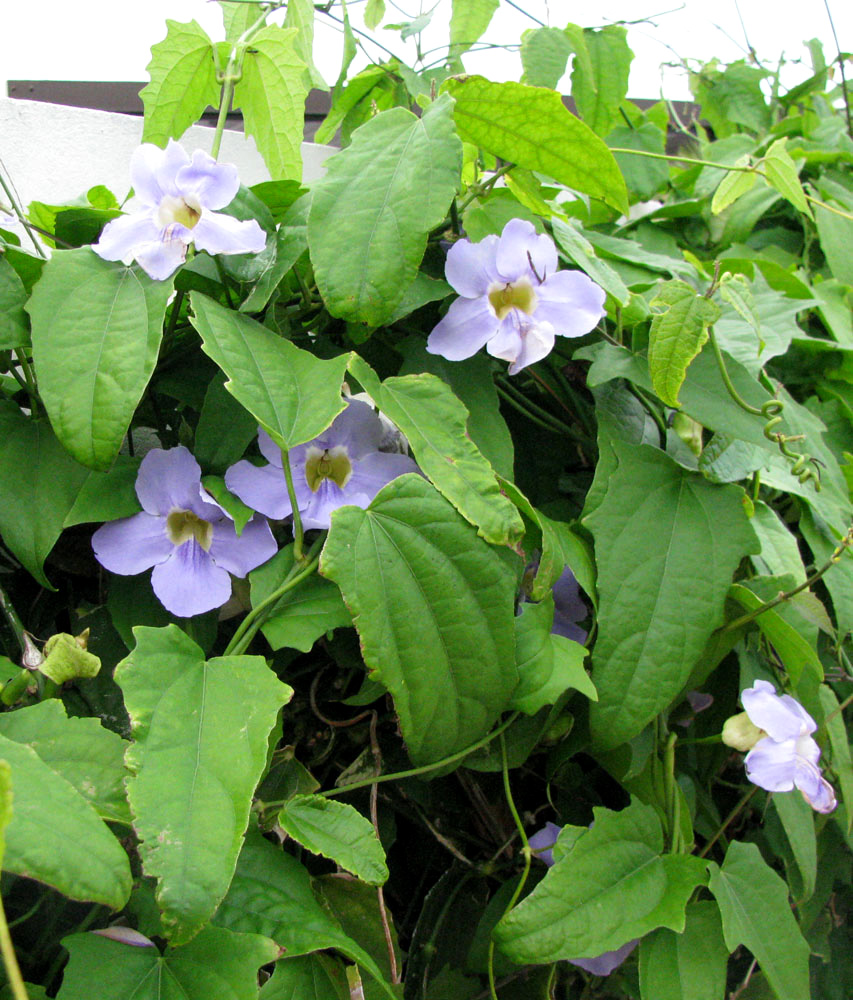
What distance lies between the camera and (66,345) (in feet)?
1.76

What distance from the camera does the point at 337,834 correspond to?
1.65 feet

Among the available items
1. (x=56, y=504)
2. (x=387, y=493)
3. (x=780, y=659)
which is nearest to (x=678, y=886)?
(x=780, y=659)

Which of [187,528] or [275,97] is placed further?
[275,97]

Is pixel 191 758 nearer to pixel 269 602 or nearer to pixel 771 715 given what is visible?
pixel 269 602

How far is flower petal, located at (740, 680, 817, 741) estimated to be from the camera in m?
0.64

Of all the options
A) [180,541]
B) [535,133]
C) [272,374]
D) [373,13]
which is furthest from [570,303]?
[373,13]

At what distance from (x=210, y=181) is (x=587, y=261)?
31 cm

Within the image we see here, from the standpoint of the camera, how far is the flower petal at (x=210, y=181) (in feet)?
1.95

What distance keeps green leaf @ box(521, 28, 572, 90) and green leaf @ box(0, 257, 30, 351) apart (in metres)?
0.55

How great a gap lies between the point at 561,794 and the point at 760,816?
12.1 inches

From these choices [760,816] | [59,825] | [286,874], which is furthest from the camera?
[760,816]

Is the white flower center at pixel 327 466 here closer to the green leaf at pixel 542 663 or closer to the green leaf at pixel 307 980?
the green leaf at pixel 542 663

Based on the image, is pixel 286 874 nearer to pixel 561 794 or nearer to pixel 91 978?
pixel 91 978

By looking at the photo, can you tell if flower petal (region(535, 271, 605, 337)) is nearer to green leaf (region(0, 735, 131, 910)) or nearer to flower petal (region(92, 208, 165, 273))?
flower petal (region(92, 208, 165, 273))
